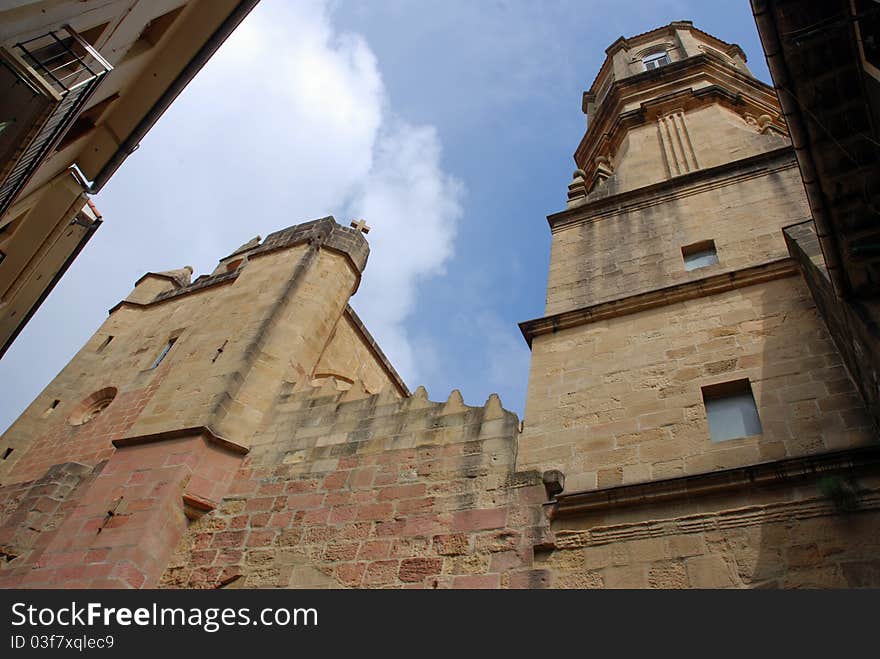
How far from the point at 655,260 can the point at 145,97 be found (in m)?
7.16

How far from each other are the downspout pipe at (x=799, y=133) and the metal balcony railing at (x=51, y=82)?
558 centimetres

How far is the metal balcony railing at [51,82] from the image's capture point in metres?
5.63

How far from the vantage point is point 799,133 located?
4926 millimetres

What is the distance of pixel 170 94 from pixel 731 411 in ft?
27.1

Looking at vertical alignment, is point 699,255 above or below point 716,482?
above

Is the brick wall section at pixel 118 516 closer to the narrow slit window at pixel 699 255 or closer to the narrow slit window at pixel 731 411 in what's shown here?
the narrow slit window at pixel 731 411

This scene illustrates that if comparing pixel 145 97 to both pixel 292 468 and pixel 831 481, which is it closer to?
pixel 292 468

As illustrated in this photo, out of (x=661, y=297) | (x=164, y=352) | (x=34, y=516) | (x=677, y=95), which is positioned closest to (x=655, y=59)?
(x=677, y=95)

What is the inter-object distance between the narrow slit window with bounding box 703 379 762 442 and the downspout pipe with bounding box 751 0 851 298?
1.33 m

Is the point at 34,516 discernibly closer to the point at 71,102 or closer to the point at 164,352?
the point at 164,352

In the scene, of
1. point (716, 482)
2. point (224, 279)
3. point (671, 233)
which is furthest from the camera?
point (224, 279)

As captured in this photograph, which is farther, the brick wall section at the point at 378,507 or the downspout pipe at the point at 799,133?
the brick wall section at the point at 378,507

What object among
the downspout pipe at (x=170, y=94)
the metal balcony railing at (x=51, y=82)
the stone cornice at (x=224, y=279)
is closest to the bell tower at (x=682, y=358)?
the stone cornice at (x=224, y=279)

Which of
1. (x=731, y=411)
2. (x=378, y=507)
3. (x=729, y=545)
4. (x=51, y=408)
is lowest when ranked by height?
(x=729, y=545)
